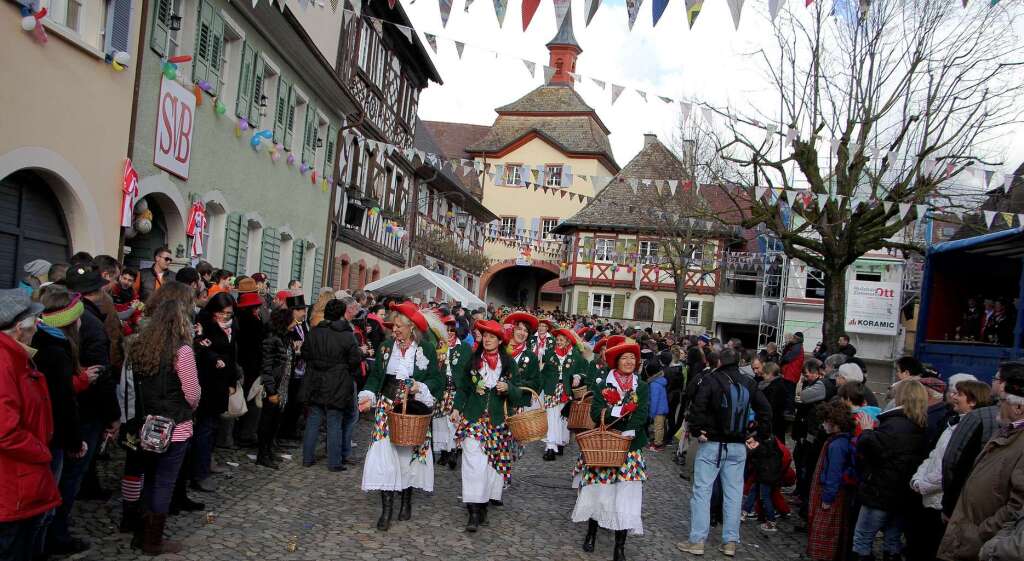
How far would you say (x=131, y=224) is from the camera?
12.2 meters

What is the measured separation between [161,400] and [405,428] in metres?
2.12

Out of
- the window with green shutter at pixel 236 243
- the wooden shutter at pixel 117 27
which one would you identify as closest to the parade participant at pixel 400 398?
the wooden shutter at pixel 117 27

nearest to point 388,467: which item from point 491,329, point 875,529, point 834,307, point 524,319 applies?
point 491,329

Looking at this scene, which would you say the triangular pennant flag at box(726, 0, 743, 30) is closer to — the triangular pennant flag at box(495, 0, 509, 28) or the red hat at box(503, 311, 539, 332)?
the triangular pennant flag at box(495, 0, 509, 28)

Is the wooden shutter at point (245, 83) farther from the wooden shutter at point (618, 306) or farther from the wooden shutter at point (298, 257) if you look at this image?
the wooden shutter at point (618, 306)

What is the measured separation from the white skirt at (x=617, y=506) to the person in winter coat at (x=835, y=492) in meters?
Answer: 1.78

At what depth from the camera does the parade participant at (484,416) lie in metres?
7.50

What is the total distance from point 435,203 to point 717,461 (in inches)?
1251

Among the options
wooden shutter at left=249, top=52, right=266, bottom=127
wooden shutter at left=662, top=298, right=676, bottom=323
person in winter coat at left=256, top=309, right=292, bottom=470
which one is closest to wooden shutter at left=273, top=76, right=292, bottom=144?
wooden shutter at left=249, top=52, right=266, bottom=127

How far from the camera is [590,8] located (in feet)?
31.9

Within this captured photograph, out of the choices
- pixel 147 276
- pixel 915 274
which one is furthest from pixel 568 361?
pixel 915 274

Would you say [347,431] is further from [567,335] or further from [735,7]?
[735,7]

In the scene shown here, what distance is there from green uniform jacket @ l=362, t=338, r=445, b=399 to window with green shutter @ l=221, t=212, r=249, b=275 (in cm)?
858

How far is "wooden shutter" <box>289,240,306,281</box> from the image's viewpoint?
65.3 feet
